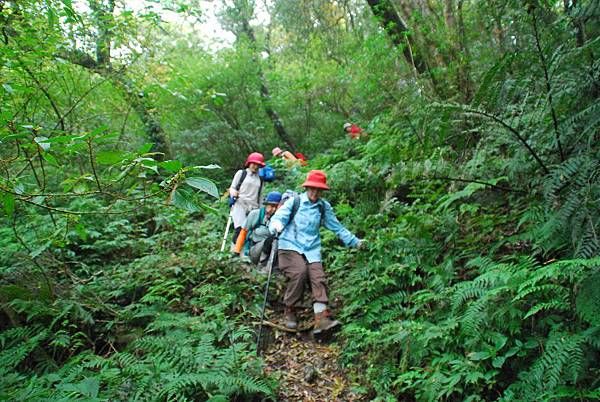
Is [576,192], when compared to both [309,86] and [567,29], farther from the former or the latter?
[309,86]

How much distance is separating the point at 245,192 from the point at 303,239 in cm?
257

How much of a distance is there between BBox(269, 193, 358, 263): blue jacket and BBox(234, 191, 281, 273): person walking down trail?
18.3 inches

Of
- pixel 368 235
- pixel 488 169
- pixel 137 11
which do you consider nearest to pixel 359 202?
pixel 368 235

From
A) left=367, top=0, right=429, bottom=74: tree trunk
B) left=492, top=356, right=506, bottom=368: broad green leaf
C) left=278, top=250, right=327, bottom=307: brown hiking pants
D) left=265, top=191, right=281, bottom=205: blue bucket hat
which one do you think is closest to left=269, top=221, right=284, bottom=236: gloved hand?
left=278, top=250, right=327, bottom=307: brown hiking pants

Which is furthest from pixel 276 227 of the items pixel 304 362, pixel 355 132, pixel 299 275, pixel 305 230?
pixel 355 132

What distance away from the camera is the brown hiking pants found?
16.2 ft

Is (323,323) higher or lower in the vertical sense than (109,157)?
lower

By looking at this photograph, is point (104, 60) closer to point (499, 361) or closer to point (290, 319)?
point (290, 319)

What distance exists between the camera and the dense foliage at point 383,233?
2.69 metres

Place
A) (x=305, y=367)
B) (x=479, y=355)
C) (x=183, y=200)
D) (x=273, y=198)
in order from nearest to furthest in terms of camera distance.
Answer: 1. (x=183, y=200)
2. (x=479, y=355)
3. (x=305, y=367)
4. (x=273, y=198)

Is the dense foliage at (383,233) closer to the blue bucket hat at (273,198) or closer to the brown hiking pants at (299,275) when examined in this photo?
the brown hiking pants at (299,275)

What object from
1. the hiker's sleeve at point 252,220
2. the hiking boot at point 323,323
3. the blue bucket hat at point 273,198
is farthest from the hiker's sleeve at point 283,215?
the hiking boot at point 323,323

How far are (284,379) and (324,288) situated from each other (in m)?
1.34

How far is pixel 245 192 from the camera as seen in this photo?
7383 mm
